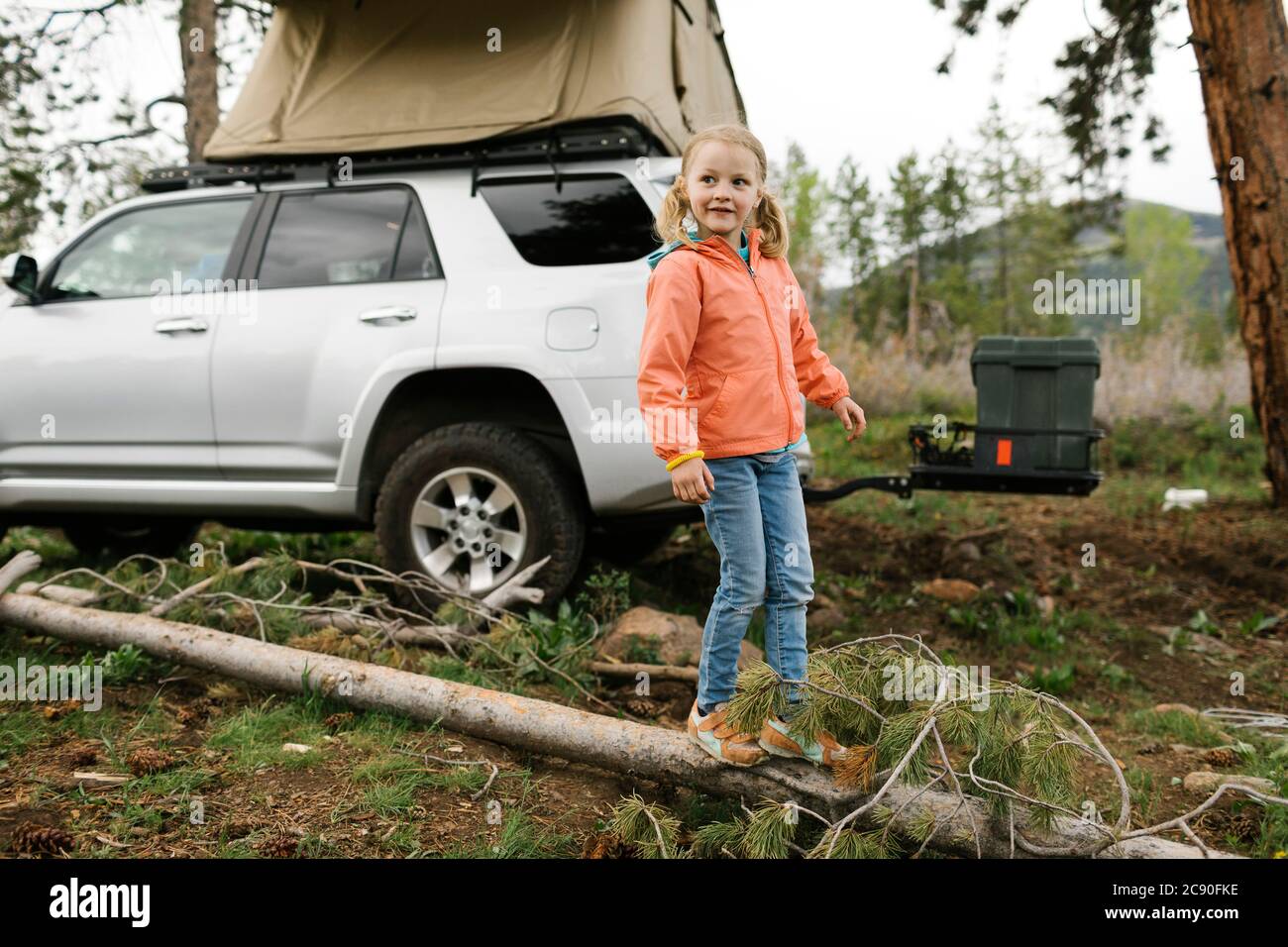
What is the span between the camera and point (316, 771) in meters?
2.70

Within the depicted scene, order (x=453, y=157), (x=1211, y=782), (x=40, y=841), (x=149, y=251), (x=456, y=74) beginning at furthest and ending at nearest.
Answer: (x=149, y=251)
(x=456, y=74)
(x=453, y=157)
(x=1211, y=782)
(x=40, y=841)

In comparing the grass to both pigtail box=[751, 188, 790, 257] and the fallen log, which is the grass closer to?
the fallen log

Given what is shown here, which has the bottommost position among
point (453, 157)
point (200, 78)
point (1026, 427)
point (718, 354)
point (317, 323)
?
point (1026, 427)

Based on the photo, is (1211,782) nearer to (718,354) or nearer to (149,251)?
(718,354)

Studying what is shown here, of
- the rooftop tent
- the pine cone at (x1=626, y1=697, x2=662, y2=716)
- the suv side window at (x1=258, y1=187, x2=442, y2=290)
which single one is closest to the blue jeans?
the pine cone at (x1=626, y1=697, x2=662, y2=716)

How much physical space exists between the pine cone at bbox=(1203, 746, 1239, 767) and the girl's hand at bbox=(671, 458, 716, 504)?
83.3 inches

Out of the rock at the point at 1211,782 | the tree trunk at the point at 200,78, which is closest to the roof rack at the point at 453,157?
the rock at the point at 1211,782

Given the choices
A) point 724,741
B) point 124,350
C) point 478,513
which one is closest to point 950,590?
point 478,513

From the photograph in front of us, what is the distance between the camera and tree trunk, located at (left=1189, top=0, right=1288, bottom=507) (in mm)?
5129

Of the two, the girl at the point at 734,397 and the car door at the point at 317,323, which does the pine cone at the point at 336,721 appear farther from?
the car door at the point at 317,323

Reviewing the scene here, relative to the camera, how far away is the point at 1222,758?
308cm

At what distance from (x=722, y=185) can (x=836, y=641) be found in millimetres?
2393
